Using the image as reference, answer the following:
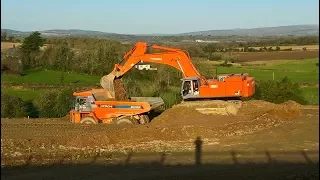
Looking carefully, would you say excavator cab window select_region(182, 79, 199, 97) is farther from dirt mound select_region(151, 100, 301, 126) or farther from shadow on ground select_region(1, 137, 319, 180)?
shadow on ground select_region(1, 137, 319, 180)

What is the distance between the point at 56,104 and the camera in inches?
1144

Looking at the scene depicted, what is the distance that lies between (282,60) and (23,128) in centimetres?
4330

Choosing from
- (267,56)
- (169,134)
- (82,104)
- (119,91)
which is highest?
(119,91)

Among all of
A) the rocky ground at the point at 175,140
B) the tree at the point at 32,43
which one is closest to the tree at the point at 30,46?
the tree at the point at 32,43

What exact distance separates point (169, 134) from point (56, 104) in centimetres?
1269

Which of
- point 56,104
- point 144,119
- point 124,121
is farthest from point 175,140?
point 56,104

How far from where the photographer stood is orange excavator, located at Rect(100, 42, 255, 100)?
2119 cm

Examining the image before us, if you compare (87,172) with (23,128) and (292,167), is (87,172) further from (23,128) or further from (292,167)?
(23,128)

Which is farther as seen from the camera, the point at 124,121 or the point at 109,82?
the point at 109,82

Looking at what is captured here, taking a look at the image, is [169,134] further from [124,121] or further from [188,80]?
[188,80]

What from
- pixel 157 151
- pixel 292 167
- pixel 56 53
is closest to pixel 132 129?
pixel 157 151

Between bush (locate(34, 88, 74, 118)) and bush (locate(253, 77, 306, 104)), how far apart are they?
1211 centimetres

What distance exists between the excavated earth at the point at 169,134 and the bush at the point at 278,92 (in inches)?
301

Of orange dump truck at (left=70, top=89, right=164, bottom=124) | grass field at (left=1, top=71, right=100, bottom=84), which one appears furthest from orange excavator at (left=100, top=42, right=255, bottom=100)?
grass field at (left=1, top=71, right=100, bottom=84)
